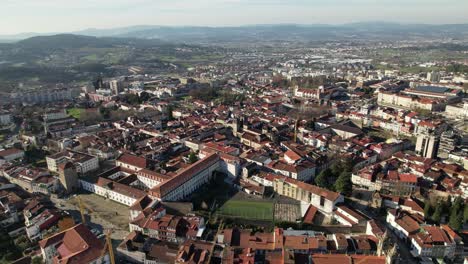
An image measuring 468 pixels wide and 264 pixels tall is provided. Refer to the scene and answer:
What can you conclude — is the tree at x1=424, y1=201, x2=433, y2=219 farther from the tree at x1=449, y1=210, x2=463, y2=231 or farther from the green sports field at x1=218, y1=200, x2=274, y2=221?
the green sports field at x1=218, y1=200, x2=274, y2=221

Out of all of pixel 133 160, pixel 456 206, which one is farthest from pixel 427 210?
pixel 133 160

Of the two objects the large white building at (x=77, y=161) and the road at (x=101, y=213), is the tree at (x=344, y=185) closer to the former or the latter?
the road at (x=101, y=213)

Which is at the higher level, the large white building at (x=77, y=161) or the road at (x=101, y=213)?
the large white building at (x=77, y=161)

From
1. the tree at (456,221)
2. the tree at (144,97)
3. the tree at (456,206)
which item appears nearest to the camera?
the tree at (456,221)

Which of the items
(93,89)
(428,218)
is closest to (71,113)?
(93,89)

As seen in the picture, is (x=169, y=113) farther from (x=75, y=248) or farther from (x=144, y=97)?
(x=75, y=248)

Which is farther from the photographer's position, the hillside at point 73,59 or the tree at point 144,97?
the hillside at point 73,59

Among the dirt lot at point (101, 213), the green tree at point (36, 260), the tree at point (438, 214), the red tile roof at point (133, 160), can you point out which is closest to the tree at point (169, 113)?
the red tile roof at point (133, 160)

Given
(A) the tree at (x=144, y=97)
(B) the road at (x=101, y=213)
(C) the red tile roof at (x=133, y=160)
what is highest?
(A) the tree at (x=144, y=97)

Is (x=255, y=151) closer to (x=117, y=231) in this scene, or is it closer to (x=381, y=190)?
(x=381, y=190)
